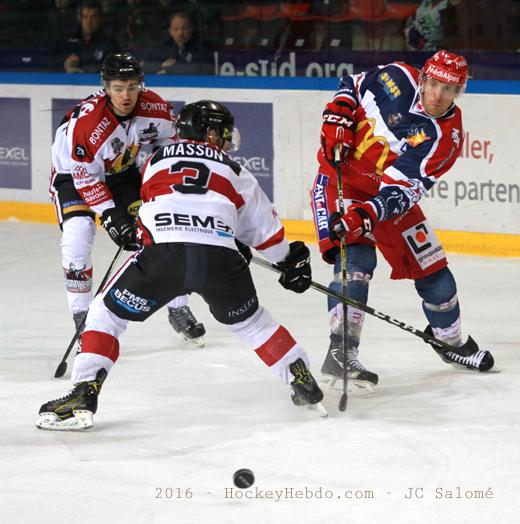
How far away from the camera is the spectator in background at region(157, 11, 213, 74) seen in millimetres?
8438

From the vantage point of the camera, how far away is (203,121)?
413cm

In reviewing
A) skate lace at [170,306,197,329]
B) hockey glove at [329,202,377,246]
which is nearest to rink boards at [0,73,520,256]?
skate lace at [170,306,197,329]

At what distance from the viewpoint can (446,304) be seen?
4.93 m

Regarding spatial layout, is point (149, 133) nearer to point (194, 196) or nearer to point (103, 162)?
point (103, 162)

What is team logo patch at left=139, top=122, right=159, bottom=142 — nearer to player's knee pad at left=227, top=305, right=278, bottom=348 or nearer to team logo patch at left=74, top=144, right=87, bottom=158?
team logo patch at left=74, top=144, right=87, bottom=158

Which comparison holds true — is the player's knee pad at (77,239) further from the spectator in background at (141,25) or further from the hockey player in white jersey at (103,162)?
the spectator in background at (141,25)

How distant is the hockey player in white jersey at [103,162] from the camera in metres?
5.04

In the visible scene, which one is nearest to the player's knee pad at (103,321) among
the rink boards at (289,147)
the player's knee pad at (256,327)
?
the player's knee pad at (256,327)

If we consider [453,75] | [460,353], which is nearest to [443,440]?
[460,353]

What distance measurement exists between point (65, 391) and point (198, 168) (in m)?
1.10

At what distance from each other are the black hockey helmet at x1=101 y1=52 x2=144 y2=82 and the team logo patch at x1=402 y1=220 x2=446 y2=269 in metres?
1.17

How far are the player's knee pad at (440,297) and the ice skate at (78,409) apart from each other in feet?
4.45

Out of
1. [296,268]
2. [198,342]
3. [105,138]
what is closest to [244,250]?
[296,268]

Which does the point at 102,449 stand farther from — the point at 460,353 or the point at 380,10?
the point at 380,10
